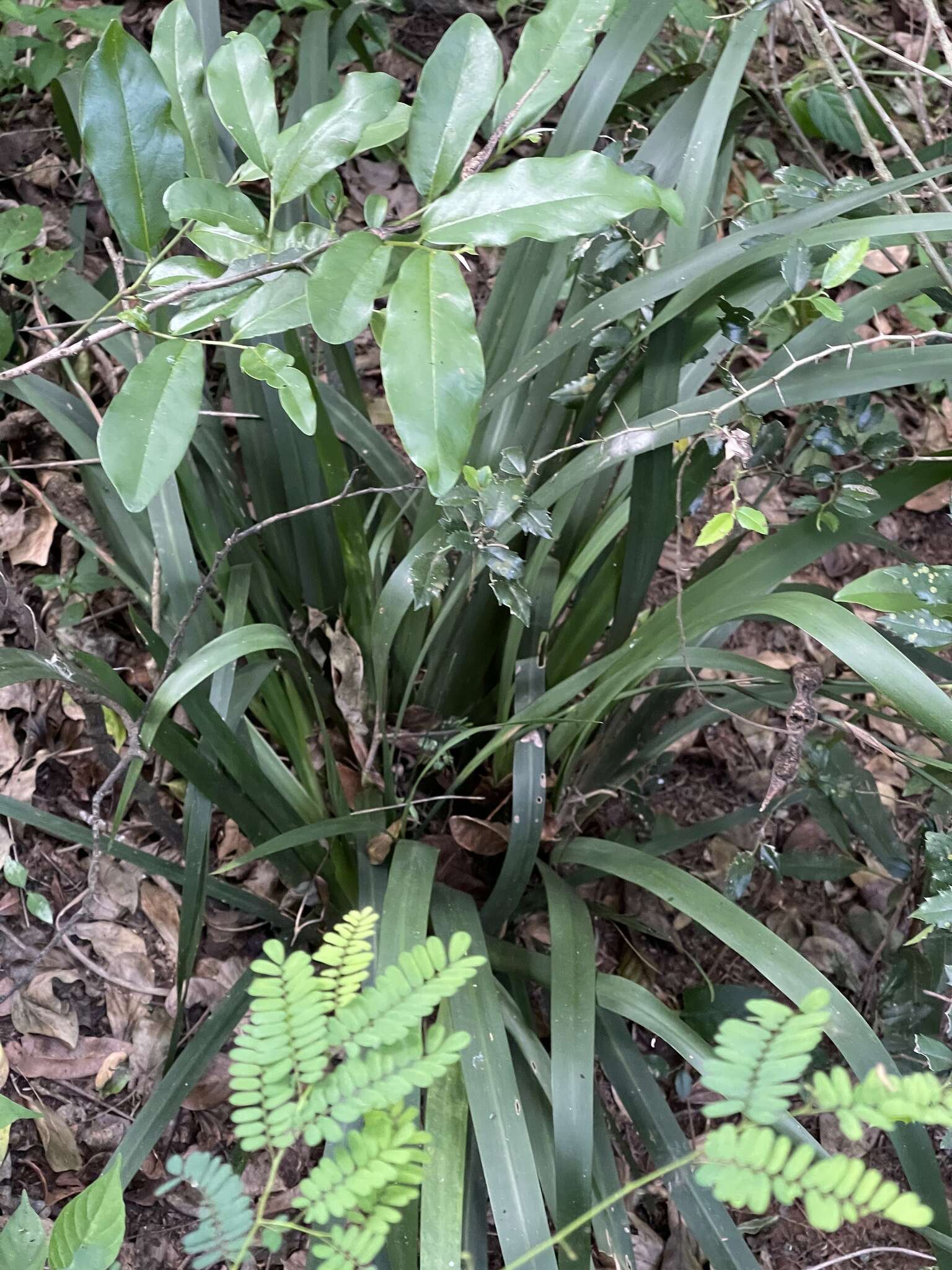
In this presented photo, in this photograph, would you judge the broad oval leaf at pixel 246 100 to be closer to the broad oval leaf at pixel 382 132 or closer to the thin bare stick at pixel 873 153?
the broad oval leaf at pixel 382 132

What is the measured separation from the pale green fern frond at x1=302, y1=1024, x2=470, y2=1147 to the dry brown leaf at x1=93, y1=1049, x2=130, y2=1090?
72cm

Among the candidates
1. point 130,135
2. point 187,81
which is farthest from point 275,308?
point 187,81

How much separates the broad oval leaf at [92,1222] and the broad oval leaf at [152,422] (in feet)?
1.52

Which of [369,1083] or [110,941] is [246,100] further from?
[110,941]

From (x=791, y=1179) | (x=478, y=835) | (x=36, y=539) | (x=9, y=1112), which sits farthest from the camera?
(x=36, y=539)

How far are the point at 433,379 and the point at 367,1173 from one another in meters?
0.46

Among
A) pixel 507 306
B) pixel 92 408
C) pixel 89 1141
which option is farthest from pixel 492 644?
pixel 89 1141

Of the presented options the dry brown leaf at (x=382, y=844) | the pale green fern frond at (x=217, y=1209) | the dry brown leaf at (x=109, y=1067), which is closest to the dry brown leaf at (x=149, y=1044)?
the dry brown leaf at (x=109, y=1067)

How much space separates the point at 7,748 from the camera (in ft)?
4.17

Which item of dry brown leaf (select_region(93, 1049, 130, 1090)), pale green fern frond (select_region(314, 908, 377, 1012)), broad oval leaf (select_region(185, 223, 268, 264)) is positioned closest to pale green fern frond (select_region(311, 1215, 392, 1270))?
pale green fern frond (select_region(314, 908, 377, 1012))

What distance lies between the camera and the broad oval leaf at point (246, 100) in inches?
24.3

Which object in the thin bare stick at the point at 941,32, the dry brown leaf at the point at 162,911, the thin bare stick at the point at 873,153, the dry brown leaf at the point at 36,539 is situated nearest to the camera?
the thin bare stick at the point at 873,153

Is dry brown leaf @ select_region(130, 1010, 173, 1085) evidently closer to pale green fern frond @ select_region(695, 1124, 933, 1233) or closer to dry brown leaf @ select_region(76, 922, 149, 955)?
dry brown leaf @ select_region(76, 922, 149, 955)

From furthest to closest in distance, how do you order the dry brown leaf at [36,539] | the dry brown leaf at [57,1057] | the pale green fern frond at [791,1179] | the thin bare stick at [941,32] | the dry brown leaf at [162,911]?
the dry brown leaf at [36,539]
the dry brown leaf at [162,911]
the dry brown leaf at [57,1057]
the thin bare stick at [941,32]
the pale green fern frond at [791,1179]
